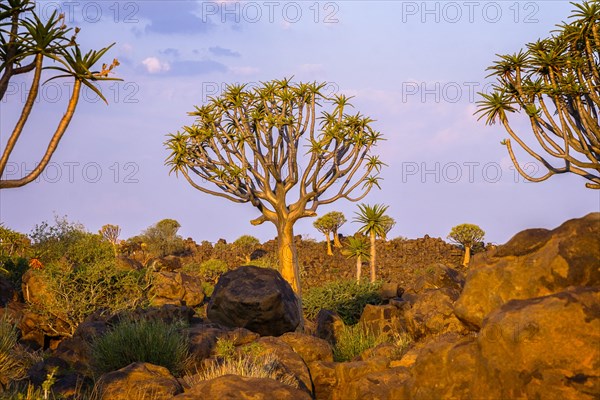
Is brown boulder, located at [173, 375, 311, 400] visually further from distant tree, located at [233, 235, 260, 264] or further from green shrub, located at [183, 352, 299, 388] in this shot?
distant tree, located at [233, 235, 260, 264]

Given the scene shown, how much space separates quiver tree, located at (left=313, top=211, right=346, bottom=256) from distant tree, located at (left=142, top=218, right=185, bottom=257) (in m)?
9.15

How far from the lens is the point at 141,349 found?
40.0 feet

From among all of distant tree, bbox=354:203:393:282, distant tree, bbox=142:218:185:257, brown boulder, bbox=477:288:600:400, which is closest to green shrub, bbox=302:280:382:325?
distant tree, bbox=354:203:393:282

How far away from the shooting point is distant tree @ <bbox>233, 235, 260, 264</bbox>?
43569 millimetres

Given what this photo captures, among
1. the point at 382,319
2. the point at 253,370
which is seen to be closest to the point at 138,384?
the point at 253,370

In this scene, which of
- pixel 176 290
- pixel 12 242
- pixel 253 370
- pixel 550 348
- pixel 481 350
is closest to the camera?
pixel 550 348

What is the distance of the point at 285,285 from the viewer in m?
17.1

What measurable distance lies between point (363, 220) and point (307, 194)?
4.11 metres

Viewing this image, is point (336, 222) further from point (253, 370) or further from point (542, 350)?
point (542, 350)

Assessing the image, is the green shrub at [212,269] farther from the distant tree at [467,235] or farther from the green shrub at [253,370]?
the green shrub at [253,370]

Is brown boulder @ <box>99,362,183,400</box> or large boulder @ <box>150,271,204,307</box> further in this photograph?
large boulder @ <box>150,271,204,307</box>

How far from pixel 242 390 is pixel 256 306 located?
8382 mm

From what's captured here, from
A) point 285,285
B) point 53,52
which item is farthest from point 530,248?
point 285,285

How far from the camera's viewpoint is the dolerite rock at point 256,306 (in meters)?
16.1
